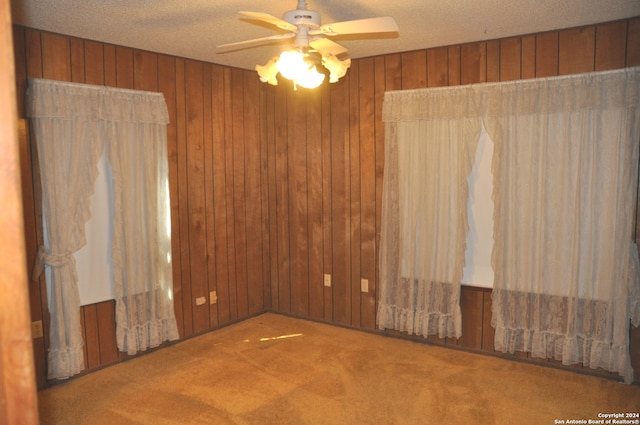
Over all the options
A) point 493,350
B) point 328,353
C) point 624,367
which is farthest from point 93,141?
point 624,367

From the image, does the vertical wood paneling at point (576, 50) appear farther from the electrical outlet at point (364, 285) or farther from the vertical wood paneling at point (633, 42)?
the electrical outlet at point (364, 285)

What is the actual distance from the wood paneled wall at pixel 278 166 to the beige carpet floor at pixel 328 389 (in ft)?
0.99

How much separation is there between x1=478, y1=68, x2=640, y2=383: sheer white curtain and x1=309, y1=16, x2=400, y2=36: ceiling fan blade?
1714mm

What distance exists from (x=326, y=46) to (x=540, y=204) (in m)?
2.05

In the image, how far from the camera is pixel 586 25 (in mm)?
3479

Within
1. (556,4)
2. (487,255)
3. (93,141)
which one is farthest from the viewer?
(487,255)

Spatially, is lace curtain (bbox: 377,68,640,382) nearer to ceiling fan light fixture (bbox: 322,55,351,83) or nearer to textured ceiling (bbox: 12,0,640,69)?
textured ceiling (bbox: 12,0,640,69)

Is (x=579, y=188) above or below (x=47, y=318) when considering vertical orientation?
above

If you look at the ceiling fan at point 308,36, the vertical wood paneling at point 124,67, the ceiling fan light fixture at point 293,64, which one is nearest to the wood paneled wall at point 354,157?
the vertical wood paneling at point 124,67

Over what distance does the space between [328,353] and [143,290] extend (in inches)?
62.8

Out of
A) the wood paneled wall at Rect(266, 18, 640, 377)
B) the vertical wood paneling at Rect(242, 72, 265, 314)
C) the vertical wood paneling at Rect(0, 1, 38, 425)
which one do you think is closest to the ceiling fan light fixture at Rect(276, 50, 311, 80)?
the vertical wood paneling at Rect(0, 1, 38, 425)

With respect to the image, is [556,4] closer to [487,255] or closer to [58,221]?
[487,255]

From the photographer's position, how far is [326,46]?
2.67m

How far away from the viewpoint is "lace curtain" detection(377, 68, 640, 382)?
3.42 metres
